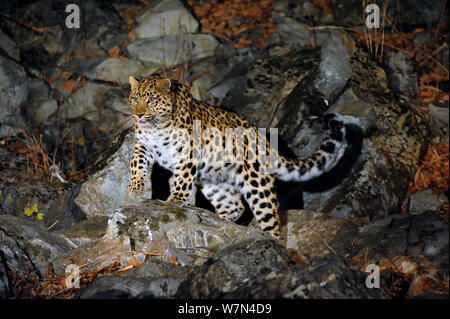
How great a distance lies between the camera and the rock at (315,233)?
7852 mm

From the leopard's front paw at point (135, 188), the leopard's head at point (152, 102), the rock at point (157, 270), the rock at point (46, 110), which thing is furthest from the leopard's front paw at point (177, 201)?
the rock at point (46, 110)

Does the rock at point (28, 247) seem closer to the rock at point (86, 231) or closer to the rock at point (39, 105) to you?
the rock at point (86, 231)

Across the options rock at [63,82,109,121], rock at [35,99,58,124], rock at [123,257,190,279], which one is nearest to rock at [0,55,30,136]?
rock at [35,99,58,124]

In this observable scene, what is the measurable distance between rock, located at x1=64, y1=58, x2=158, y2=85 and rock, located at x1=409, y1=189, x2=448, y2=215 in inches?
274

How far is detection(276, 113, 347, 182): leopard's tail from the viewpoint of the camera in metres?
8.30

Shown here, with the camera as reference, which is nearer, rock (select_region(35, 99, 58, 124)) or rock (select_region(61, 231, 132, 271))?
rock (select_region(61, 231, 132, 271))

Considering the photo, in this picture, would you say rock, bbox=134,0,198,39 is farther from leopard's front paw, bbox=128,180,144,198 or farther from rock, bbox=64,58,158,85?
leopard's front paw, bbox=128,180,144,198

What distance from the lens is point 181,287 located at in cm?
558

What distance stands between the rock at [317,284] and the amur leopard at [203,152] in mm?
2989

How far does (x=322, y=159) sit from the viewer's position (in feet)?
27.8

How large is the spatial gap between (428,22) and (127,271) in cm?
1023

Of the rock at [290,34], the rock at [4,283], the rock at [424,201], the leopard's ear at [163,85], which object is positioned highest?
the rock at [290,34]

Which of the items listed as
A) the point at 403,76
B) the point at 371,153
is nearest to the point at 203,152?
the point at 371,153
